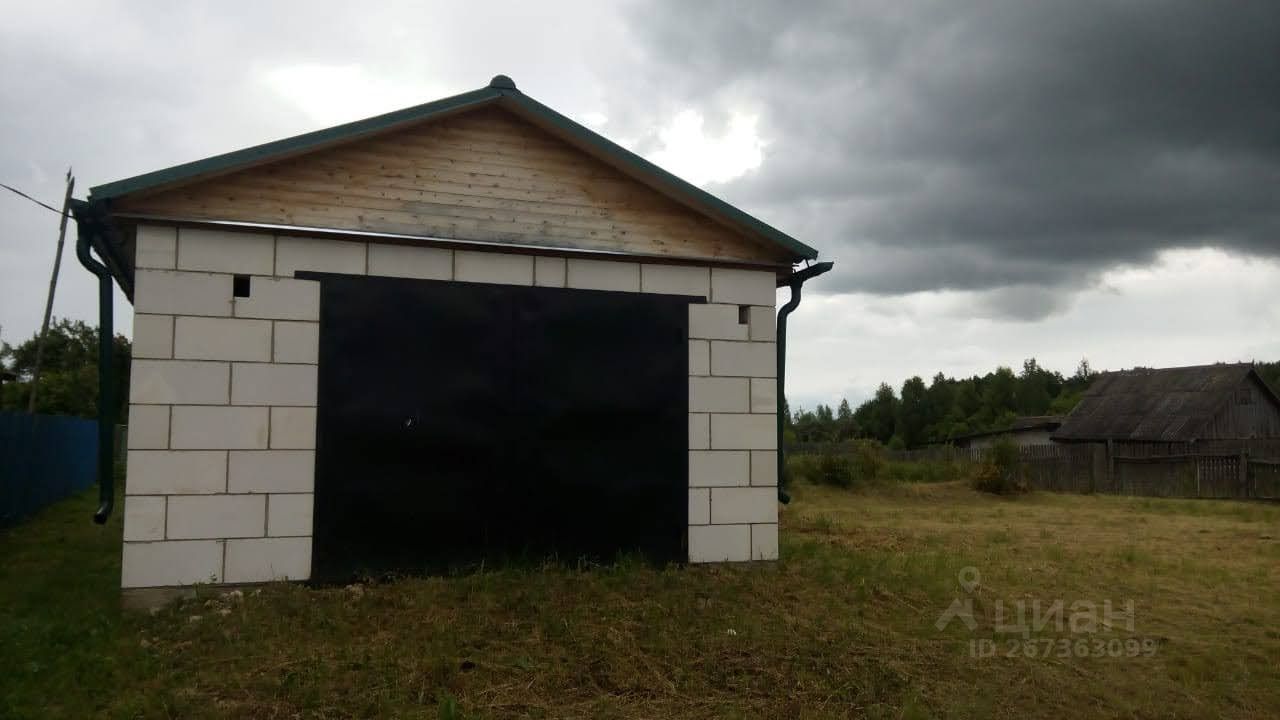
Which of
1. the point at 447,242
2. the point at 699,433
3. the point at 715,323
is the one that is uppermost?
the point at 447,242

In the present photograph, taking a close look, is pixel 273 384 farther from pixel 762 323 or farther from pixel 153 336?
pixel 762 323

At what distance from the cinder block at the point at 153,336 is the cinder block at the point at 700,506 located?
15.7ft

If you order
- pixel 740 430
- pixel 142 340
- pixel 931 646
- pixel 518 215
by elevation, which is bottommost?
pixel 931 646

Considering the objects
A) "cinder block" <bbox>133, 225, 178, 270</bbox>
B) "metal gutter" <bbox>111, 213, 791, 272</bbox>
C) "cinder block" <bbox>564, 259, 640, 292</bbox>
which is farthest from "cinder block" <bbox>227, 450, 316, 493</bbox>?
"cinder block" <bbox>564, 259, 640, 292</bbox>

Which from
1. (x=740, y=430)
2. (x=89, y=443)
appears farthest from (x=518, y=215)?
(x=89, y=443)

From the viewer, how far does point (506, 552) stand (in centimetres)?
812

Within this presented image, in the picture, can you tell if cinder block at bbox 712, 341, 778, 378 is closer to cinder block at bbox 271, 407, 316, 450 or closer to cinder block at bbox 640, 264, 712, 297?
cinder block at bbox 640, 264, 712, 297

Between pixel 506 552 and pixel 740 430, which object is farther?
pixel 740 430

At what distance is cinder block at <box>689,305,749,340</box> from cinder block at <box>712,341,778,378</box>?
0.09 m

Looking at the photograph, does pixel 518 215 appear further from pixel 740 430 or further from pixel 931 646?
pixel 931 646

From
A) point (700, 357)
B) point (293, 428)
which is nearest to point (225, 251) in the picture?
point (293, 428)

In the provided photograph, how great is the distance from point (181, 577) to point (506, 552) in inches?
105

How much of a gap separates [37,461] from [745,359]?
13050mm

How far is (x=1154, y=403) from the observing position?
29562mm
